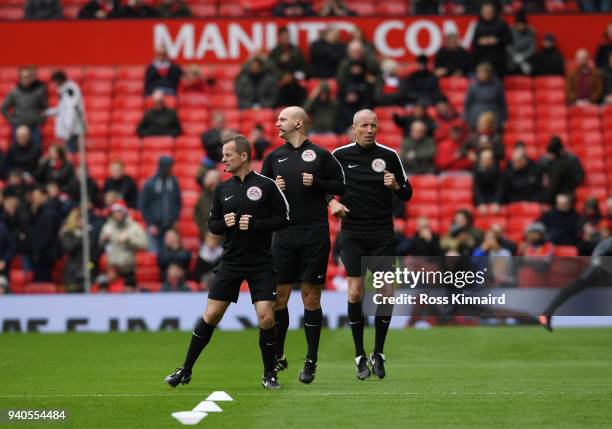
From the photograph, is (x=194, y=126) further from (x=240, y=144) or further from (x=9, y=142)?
(x=240, y=144)

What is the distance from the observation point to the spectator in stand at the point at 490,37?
25875mm

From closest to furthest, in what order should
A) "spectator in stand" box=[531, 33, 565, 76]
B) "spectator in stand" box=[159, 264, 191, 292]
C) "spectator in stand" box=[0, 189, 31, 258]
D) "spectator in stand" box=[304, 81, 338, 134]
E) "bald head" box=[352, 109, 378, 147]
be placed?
"bald head" box=[352, 109, 378, 147], "spectator in stand" box=[159, 264, 191, 292], "spectator in stand" box=[0, 189, 31, 258], "spectator in stand" box=[304, 81, 338, 134], "spectator in stand" box=[531, 33, 565, 76]

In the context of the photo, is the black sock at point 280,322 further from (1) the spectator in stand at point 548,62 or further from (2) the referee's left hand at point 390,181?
(1) the spectator in stand at point 548,62

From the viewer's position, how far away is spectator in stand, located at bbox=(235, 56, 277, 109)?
1027 inches

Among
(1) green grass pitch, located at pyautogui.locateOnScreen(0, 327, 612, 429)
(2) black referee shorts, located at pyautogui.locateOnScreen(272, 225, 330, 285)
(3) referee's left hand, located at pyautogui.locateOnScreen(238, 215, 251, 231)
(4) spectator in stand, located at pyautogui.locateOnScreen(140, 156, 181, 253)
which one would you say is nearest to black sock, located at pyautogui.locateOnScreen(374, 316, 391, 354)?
(1) green grass pitch, located at pyautogui.locateOnScreen(0, 327, 612, 429)

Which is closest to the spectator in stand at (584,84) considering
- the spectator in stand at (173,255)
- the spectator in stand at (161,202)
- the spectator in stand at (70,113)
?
the spectator in stand at (161,202)

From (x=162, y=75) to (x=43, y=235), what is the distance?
5.01 metres

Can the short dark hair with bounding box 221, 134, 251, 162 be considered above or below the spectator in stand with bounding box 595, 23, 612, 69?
below

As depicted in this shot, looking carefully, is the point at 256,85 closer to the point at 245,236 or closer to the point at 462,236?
the point at 462,236

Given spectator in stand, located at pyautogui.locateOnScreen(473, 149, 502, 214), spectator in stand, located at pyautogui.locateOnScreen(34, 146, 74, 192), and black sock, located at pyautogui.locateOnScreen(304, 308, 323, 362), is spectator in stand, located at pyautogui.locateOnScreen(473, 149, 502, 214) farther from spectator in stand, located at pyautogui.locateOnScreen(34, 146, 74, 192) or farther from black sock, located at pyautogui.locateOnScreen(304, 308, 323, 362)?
black sock, located at pyautogui.locateOnScreen(304, 308, 323, 362)

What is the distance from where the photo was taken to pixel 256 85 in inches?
1039

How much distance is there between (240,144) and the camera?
11.5m

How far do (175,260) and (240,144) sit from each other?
11.3 metres

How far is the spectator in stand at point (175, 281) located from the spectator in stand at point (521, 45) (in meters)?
8.65
